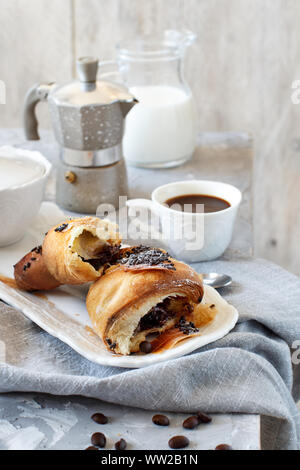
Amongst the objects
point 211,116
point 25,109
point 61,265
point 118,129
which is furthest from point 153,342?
point 211,116

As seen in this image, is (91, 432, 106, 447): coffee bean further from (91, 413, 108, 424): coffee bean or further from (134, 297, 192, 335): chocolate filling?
(134, 297, 192, 335): chocolate filling

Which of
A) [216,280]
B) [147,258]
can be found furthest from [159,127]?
[147,258]

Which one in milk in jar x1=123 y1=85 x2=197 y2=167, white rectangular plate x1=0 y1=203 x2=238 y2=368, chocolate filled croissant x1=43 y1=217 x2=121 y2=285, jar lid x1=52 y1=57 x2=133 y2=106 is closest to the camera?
white rectangular plate x1=0 y1=203 x2=238 y2=368

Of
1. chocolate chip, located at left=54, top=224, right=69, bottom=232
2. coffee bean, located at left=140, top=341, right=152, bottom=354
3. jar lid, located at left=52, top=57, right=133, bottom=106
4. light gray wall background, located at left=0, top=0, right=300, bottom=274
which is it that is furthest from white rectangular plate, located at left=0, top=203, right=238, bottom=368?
light gray wall background, located at left=0, top=0, right=300, bottom=274

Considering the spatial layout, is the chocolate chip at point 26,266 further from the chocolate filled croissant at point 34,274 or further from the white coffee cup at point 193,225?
the white coffee cup at point 193,225

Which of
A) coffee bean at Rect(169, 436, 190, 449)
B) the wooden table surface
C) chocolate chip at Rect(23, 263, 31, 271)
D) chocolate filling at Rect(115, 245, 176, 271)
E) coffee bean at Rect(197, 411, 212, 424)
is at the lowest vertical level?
the wooden table surface
